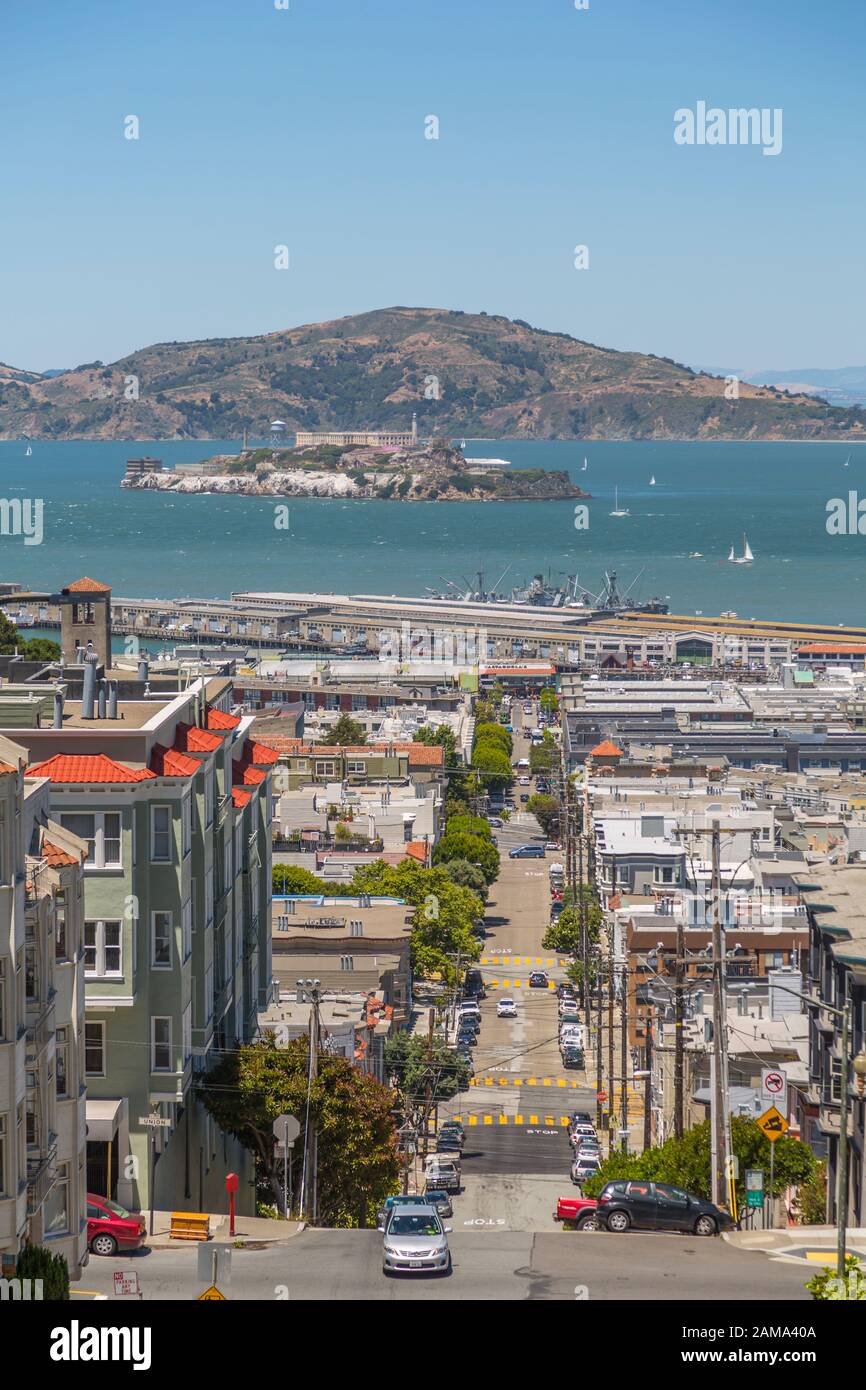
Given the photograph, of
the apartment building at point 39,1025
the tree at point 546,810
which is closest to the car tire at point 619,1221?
the apartment building at point 39,1025

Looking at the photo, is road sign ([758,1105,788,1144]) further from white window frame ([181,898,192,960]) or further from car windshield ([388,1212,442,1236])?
car windshield ([388,1212,442,1236])

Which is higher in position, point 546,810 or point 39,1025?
point 39,1025

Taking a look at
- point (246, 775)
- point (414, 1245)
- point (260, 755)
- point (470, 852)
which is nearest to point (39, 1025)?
→ point (414, 1245)

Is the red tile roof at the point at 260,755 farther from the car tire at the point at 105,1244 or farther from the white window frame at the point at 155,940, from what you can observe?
the car tire at the point at 105,1244

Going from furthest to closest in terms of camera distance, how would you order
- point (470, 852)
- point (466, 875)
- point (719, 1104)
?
point (470, 852) < point (466, 875) < point (719, 1104)

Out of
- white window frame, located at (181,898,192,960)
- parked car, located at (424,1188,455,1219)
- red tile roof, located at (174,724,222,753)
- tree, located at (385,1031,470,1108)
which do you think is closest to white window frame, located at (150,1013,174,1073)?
white window frame, located at (181,898,192,960)

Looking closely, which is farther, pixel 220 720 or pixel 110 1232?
pixel 220 720

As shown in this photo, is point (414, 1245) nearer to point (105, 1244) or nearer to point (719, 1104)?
point (105, 1244)
